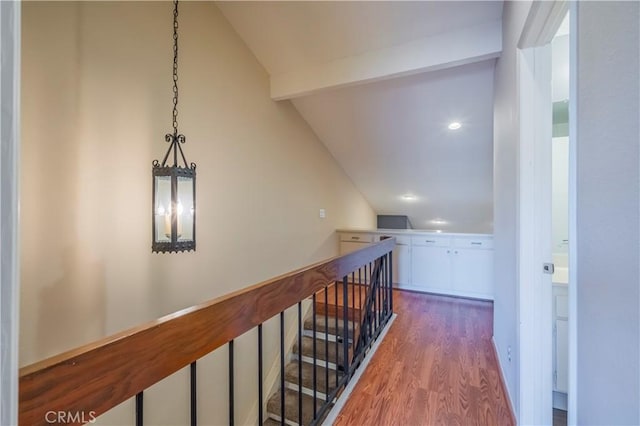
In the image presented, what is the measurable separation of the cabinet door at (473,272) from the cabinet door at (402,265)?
1.98ft

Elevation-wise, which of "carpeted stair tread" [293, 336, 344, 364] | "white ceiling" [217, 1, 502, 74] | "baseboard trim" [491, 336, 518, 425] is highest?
"white ceiling" [217, 1, 502, 74]

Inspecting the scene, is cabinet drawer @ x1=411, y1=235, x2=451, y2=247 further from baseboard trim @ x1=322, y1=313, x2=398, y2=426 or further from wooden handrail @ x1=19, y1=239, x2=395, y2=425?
wooden handrail @ x1=19, y1=239, x2=395, y2=425

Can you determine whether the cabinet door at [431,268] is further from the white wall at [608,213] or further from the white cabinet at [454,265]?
the white wall at [608,213]

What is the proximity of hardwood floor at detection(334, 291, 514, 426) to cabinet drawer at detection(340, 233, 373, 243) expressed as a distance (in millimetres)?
1513

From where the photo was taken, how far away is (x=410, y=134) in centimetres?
371

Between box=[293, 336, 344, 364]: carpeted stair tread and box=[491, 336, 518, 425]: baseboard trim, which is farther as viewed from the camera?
box=[293, 336, 344, 364]: carpeted stair tread

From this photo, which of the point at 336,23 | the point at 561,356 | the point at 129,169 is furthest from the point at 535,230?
the point at 129,169

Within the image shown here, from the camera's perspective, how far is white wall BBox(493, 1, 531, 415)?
158 cm

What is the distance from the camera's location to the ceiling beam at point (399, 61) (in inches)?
86.8

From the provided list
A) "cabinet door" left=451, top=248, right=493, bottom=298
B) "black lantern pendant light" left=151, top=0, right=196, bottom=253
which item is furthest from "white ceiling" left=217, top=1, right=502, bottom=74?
"cabinet door" left=451, top=248, right=493, bottom=298

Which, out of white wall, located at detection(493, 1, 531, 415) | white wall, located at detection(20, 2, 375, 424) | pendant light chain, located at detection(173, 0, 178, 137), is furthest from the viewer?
pendant light chain, located at detection(173, 0, 178, 137)

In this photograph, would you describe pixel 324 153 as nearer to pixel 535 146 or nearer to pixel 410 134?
pixel 410 134

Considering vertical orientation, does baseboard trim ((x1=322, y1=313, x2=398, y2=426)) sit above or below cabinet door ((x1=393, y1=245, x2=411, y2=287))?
below

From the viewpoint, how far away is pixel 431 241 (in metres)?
4.01
